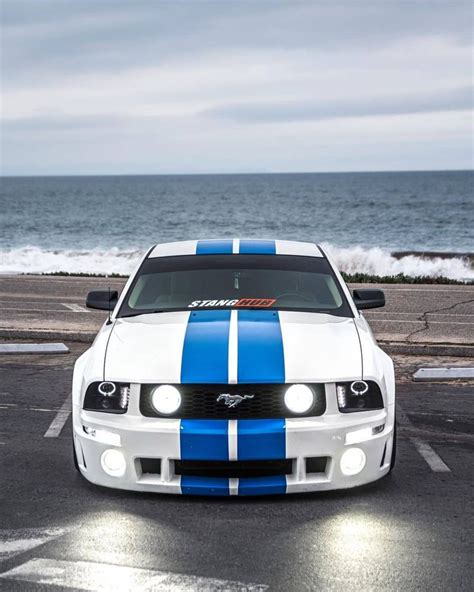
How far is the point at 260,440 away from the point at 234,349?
2.03 feet

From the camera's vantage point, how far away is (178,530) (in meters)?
5.15

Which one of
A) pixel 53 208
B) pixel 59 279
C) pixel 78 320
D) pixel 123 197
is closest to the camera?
pixel 78 320

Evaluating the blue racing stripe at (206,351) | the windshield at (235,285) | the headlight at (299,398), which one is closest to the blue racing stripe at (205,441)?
the blue racing stripe at (206,351)

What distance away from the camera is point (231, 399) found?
5371 millimetres

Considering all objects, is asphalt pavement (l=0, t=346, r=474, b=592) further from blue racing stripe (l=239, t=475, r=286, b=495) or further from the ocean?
the ocean

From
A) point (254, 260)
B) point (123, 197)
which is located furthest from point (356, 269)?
point (123, 197)

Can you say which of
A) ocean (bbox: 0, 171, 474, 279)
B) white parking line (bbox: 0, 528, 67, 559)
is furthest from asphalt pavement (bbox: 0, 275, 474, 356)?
ocean (bbox: 0, 171, 474, 279)

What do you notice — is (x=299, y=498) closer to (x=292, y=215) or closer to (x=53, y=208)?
(x=292, y=215)

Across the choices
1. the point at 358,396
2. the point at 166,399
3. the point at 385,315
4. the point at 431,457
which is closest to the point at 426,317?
the point at 385,315

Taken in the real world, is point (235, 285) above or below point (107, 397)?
above

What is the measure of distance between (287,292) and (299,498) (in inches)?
69.3

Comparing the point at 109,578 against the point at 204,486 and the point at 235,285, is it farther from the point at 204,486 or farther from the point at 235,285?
the point at 235,285

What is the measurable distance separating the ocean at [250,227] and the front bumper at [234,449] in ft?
79.0

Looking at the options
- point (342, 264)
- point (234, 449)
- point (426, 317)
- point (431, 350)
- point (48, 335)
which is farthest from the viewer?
point (342, 264)
